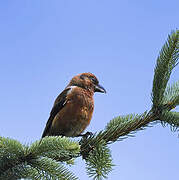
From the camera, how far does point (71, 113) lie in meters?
4.58

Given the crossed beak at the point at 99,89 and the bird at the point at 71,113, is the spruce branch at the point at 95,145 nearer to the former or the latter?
the bird at the point at 71,113

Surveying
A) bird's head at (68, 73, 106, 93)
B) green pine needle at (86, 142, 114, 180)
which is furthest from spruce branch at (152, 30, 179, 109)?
bird's head at (68, 73, 106, 93)

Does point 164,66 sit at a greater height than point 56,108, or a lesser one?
lesser

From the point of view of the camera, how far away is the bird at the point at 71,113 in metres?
4.58

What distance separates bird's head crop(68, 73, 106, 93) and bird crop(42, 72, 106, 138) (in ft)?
0.61

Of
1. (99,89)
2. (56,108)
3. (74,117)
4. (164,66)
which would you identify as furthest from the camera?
(99,89)

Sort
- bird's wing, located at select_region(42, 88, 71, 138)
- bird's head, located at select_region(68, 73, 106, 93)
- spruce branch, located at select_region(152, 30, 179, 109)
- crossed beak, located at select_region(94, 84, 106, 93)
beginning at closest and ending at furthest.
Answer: spruce branch, located at select_region(152, 30, 179, 109)
bird's wing, located at select_region(42, 88, 71, 138)
bird's head, located at select_region(68, 73, 106, 93)
crossed beak, located at select_region(94, 84, 106, 93)

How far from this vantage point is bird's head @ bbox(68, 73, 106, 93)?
541 centimetres

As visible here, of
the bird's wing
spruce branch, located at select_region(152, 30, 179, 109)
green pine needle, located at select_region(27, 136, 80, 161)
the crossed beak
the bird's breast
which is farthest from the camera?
the crossed beak

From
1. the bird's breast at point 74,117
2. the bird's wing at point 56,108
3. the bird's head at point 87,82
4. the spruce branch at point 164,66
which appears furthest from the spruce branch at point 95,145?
the bird's head at point 87,82

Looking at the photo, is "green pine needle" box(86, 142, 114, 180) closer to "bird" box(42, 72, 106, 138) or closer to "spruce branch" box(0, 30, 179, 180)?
"spruce branch" box(0, 30, 179, 180)

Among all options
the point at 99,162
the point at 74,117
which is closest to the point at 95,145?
the point at 99,162

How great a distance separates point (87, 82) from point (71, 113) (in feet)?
3.48

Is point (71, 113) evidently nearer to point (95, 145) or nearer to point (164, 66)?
point (95, 145)
